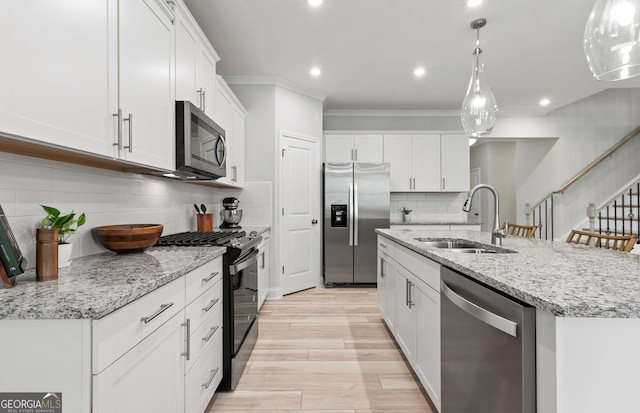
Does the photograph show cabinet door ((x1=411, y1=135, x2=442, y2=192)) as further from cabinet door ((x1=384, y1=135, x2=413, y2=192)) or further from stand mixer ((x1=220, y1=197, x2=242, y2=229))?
stand mixer ((x1=220, y1=197, x2=242, y2=229))

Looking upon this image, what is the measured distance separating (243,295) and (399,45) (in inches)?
107

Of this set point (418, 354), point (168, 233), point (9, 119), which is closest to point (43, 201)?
point (9, 119)

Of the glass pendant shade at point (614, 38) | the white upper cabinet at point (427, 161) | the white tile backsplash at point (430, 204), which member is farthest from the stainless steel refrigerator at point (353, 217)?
the glass pendant shade at point (614, 38)

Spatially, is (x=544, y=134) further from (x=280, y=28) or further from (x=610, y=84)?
(x=280, y=28)

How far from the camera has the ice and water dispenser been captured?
4.35 metres

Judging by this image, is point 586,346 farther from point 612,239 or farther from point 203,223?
point 203,223

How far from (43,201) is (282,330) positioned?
2.05m

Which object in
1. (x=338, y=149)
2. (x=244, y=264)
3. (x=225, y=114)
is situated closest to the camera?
(x=244, y=264)

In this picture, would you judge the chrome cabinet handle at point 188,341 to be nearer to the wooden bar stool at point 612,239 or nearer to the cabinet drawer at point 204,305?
the cabinet drawer at point 204,305

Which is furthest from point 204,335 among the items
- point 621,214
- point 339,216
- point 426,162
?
point 621,214

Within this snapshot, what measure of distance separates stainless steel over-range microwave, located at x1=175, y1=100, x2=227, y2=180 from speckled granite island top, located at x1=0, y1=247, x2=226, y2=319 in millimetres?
631

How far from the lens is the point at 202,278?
1.57 m

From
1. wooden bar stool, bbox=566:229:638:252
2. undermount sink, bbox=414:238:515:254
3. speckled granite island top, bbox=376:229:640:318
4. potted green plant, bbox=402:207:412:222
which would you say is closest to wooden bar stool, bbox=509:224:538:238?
wooden bar stool, bbox=566:229:638:252

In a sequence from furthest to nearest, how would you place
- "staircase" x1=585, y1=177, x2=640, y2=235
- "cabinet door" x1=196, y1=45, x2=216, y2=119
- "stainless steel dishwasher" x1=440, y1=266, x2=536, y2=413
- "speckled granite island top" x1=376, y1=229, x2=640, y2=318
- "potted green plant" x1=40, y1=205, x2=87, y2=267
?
1. "staircase" x1=585, y1=177, x2=640, y2=235
2. "cabinet door" x1=196, y1=45, x2=216, y2=119
3. "potted green plant" x1=40, y1=205, x2=87, y2=267
4. "stainless steel dishwasher" x1=440, y1=266, x2=536, y2=413
5. "speckled granite island top" x1=376, y1=229, x2=640, y2=318
